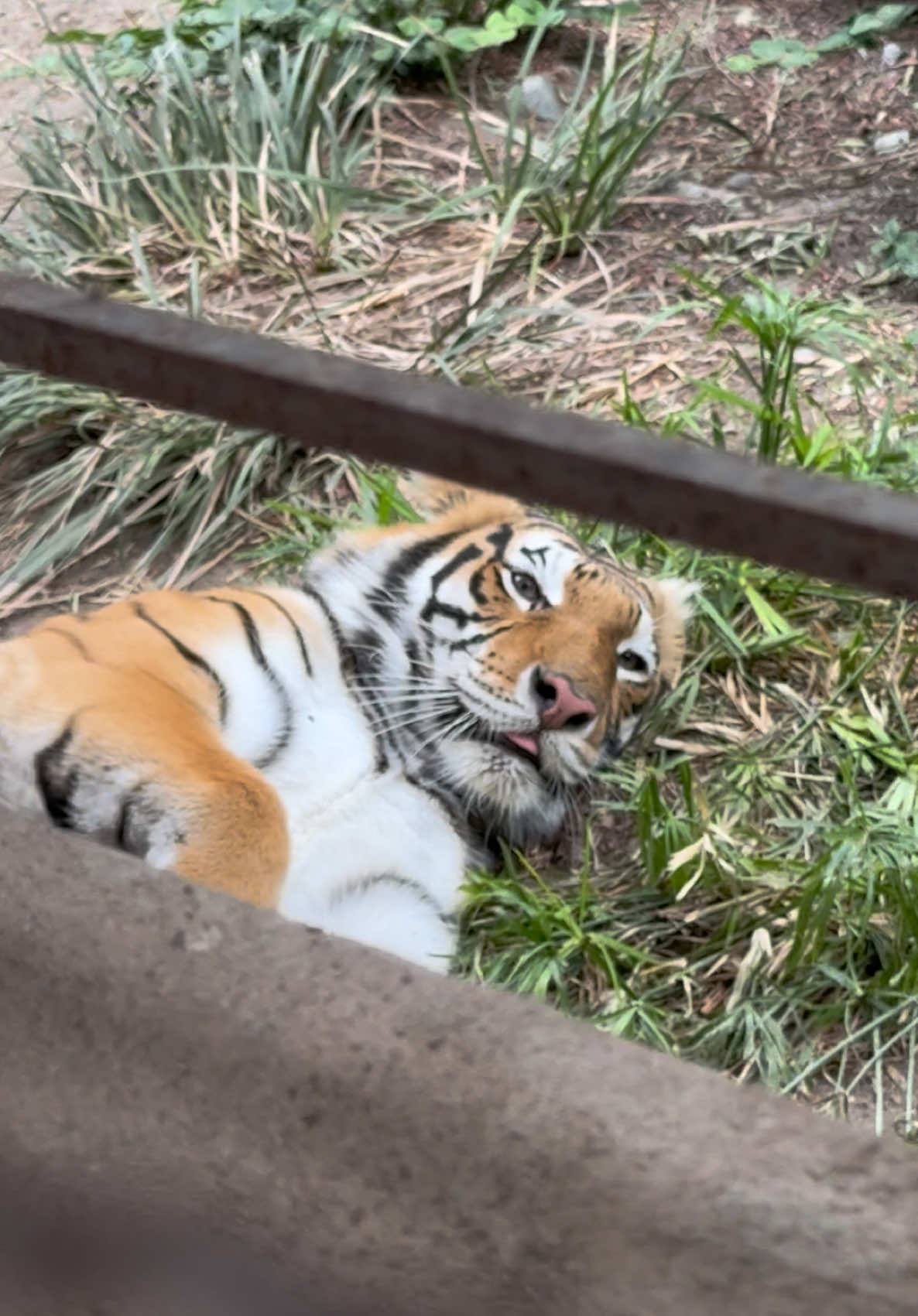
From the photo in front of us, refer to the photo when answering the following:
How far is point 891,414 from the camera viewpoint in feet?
11.4

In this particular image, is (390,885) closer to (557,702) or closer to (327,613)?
(557,702)

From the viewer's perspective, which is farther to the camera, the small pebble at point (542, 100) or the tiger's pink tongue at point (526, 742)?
the small pebble at point (542, 100)

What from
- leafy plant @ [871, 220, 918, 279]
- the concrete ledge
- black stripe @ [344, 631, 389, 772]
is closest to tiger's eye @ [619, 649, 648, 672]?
black stripe @ [344, 631, 389, 772]

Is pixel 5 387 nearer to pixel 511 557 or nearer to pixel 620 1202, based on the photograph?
pixel 511 557

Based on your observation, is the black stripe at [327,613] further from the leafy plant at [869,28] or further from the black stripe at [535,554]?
the leafy plant at [869,28]

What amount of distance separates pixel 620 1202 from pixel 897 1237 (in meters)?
0.25

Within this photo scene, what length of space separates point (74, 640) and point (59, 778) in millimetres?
317

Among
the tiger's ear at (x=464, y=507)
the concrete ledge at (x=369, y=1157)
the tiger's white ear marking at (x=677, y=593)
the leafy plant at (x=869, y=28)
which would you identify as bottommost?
the concrete ledge at (x=369, y=1157)

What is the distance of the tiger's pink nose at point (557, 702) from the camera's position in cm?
277

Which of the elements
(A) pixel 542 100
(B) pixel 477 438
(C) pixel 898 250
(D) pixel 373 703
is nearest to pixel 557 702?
(D) pixel 373 703

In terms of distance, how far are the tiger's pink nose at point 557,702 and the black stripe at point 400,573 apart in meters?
0.35

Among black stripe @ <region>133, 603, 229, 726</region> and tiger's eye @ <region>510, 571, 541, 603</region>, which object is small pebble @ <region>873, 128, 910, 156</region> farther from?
black stripe @ <region>133, 603, 229, 726</region>

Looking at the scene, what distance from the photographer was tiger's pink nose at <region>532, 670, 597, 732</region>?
9.09ft

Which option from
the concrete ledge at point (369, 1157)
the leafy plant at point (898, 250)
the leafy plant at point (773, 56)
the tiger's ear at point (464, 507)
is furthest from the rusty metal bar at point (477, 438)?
the leafy plant at point (773, 56)
